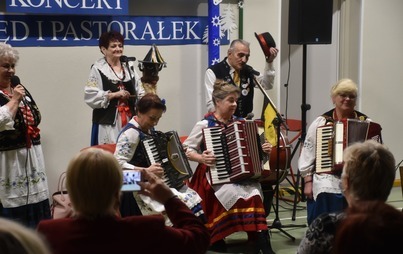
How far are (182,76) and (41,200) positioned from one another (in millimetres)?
2012

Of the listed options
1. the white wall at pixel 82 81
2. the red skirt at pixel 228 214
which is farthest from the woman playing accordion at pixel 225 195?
the white wall at pixel 82 81

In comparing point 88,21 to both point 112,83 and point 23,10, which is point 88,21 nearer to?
point 23,10

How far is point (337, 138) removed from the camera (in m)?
3.57

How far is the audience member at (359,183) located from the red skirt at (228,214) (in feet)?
5.44

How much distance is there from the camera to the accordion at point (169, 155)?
3404 mm

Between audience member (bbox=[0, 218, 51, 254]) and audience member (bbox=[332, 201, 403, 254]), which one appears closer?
audience member (bbox=[0, 218, 51, 254])

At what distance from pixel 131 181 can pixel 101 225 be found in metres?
0.34

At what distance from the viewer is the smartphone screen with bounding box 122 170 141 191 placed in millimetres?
2047

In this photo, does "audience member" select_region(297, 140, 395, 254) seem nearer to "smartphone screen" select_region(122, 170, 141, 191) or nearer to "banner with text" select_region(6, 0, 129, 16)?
"smartphone screen" select_region(122, 170, 141, 191)

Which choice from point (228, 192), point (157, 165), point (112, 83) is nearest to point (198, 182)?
point (228, 192)

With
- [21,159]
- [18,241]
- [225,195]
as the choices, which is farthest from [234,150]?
[18,241]

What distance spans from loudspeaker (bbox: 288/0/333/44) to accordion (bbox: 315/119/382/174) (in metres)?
1.48

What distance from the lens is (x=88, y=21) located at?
15.5ft

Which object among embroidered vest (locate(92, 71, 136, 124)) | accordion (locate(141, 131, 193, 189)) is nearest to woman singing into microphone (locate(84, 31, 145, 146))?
embroidered vest (locate(92, 71, 136, 124))
